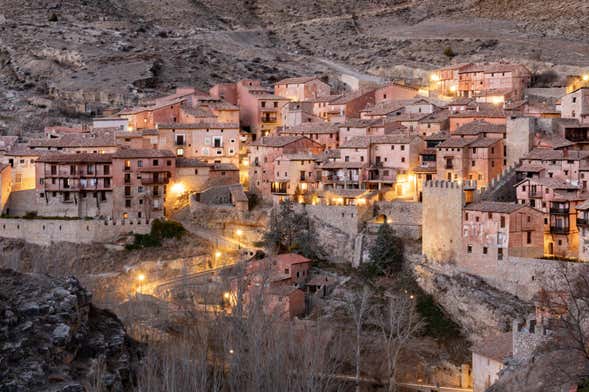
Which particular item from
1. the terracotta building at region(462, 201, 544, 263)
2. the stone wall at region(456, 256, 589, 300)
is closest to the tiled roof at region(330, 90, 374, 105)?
the terracotta building at region(462, 201, 544, 263)

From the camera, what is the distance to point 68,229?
49.3 metres

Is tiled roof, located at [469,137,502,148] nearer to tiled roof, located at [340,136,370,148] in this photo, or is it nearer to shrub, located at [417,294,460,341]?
tiled roof, located at [340,136,370,148]

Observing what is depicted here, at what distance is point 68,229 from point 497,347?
2289 cm

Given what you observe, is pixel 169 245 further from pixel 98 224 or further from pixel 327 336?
pixel 327 336

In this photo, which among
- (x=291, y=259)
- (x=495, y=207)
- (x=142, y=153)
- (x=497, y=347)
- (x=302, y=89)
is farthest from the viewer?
(x=302, y=89)

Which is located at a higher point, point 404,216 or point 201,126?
point 201,126

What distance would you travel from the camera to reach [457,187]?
134 ft

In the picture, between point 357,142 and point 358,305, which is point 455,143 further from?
point 358,305

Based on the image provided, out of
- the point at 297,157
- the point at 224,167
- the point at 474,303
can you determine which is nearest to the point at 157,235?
the point at 224,167

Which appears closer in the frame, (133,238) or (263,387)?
(263,387)

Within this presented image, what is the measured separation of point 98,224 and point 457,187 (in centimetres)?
1733

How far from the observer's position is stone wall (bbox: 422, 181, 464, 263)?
40.7 metres

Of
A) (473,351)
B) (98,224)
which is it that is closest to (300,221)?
(98,224)

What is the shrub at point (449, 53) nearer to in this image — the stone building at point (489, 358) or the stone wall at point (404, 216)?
the stone wall at point (404, 216)
